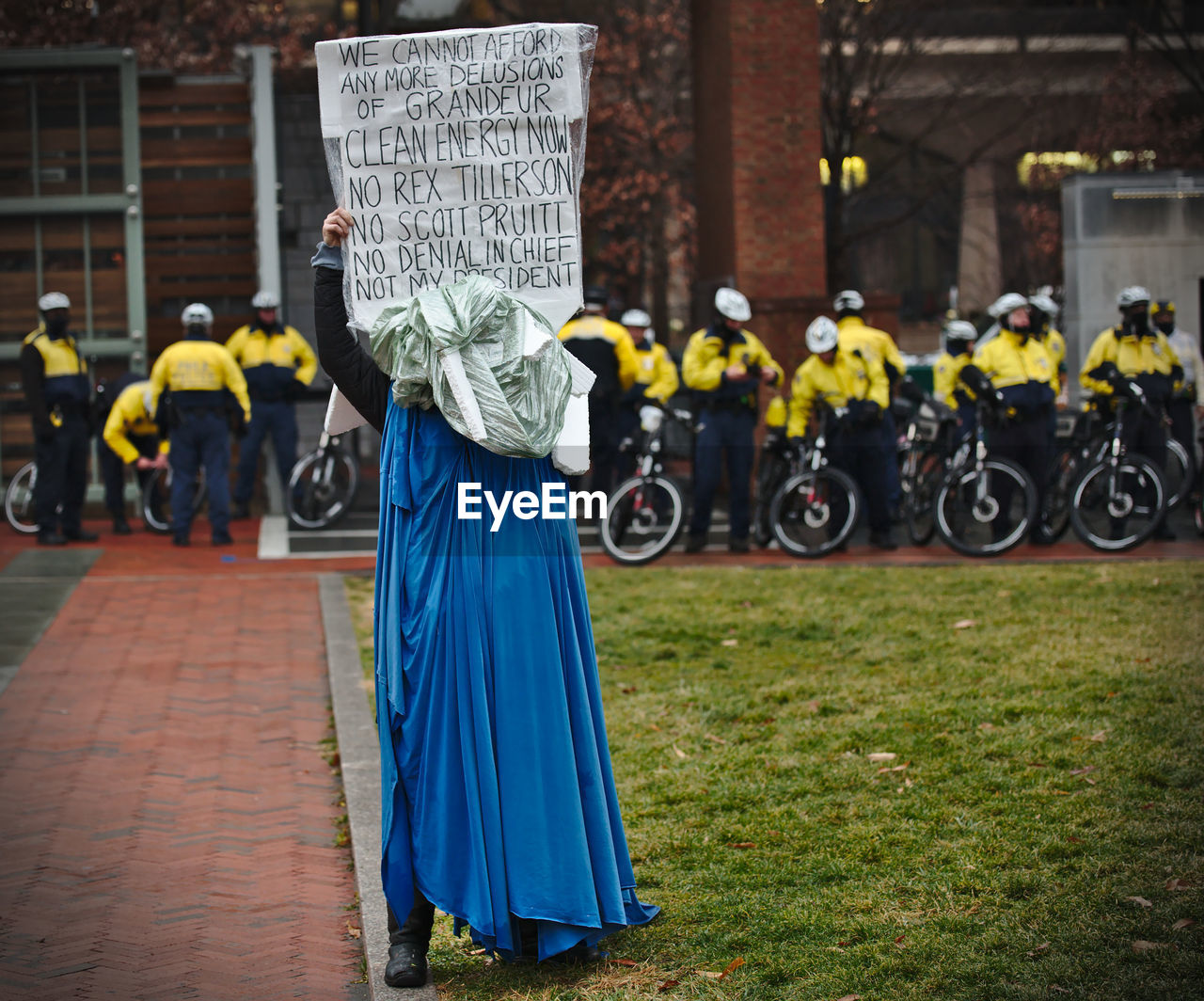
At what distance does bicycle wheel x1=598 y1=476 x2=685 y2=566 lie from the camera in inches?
508

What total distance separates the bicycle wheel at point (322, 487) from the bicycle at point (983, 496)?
559cm

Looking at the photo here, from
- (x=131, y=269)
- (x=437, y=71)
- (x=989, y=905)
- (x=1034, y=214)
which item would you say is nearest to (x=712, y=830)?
(x=989, y=905)

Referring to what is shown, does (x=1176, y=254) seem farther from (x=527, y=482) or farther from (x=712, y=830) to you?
(x=527, y=482)

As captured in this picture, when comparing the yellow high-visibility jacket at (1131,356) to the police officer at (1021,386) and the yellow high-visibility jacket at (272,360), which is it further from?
the yellow high-visibility jacket at (272,360)

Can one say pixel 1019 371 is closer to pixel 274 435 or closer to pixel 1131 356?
pixel 1131 356

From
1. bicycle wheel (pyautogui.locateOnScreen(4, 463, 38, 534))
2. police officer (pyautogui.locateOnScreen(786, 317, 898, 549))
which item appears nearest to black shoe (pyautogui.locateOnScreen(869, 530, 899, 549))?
police officer (pyautogui.locateOnScreen(786, 317, 898, 549))

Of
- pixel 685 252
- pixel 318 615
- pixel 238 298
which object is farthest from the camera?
pixel 685 252

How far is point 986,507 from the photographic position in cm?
1280

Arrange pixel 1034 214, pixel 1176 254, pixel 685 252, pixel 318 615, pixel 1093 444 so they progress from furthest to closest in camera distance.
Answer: pixel 1034 214, pixel 685 252, pixel 1176 254, pixel 1093 444, pixel 318 615

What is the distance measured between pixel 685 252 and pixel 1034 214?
27.1 feet

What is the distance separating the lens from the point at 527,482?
14.4ft

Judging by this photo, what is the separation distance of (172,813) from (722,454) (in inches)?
308

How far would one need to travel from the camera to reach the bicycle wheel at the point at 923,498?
13.6 metres

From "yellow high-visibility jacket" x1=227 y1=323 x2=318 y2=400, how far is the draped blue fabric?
11222 mm
